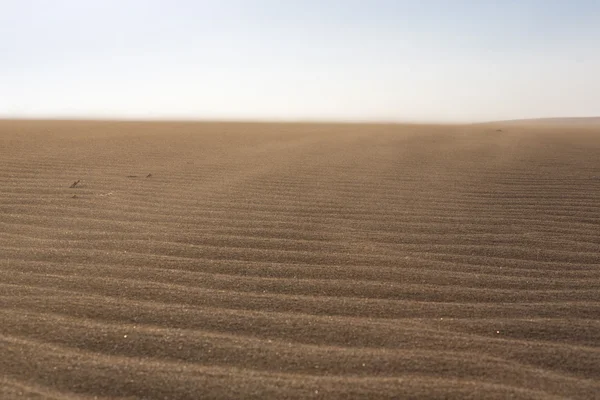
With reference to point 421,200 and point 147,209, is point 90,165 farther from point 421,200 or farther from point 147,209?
point 421,200

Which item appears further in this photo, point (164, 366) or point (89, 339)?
point (89, 339)

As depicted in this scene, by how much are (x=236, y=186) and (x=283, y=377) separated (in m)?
2.98

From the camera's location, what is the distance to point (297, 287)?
2.48 metres

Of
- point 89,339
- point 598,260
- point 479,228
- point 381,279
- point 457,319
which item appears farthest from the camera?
point 479,228

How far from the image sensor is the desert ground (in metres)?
1.77

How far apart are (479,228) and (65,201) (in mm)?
2709

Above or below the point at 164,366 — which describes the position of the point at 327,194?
above

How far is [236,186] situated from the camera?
15.2 feet

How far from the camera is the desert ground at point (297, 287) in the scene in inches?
69.6

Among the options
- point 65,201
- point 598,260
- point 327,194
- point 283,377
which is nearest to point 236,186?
point 327,194

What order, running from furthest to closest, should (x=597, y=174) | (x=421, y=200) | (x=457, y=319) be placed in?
(x=597, y=174) < (x=421, y=200) < (x=457, y=319)

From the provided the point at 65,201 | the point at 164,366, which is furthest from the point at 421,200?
the point at 164,366

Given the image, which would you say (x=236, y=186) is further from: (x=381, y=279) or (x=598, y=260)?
(x=598, y=260)

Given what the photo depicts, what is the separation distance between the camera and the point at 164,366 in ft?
5.91
